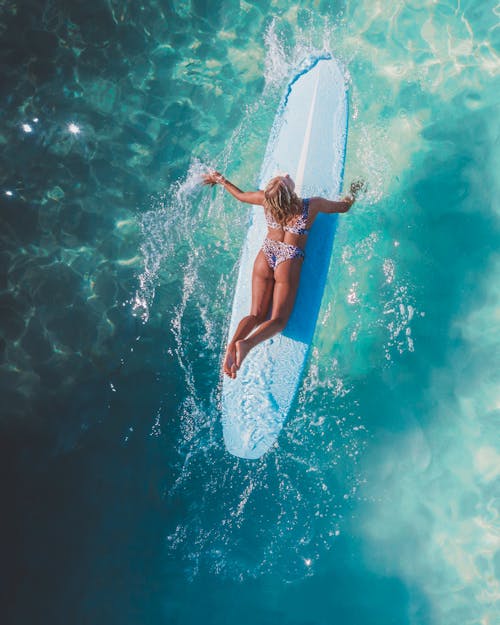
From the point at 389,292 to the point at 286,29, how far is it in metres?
3.12

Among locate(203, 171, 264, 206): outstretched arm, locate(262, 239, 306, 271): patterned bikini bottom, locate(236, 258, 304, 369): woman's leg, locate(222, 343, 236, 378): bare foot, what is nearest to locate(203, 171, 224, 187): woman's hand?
locate(203, 171, 264, 206): outstretched arm

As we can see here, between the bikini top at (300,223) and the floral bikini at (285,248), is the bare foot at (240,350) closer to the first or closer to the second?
the floral bikini at (285,248)

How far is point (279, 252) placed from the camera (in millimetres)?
3775

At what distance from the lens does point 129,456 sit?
434 cm

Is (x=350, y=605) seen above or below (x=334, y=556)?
below

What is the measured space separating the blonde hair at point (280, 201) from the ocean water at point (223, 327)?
959mm

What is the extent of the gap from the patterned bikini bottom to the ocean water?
0.84 m

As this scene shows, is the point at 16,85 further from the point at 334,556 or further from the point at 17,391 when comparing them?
the point at 334,556

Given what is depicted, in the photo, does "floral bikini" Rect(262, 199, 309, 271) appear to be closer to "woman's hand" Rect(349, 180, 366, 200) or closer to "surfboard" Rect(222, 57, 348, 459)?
"surfboard" Rect(222, 57, 348, 459)

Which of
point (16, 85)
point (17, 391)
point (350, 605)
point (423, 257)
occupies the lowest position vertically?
point (350, 605)

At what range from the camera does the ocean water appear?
13.9 feet

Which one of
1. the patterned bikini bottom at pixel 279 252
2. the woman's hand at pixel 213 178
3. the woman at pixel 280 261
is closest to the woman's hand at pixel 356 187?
the woman at pixel 280 261

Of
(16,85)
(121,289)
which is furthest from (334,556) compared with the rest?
(16,85)

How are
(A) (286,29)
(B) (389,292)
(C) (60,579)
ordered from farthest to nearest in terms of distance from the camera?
(A) (286,29) < (B) (389,292) < (C) (60,579)
